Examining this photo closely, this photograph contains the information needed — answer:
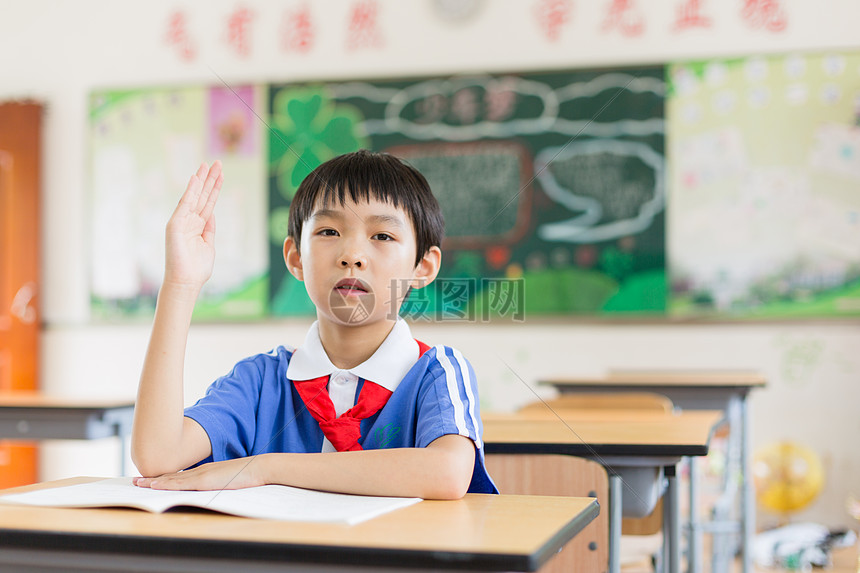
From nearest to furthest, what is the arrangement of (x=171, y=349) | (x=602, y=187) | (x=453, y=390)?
(x=171, y=349), (x=453, y=390), (x=602, y=187)

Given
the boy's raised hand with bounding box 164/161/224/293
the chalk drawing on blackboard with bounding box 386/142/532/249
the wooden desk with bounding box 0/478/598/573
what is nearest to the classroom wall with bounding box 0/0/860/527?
the chalk drawing on blackboard with bounding box 386/142/532/249

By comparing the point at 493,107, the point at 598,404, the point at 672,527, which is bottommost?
the point at 672,527

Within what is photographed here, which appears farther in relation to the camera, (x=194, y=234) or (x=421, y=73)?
(x=421, y=73)

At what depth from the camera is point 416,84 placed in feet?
13.8

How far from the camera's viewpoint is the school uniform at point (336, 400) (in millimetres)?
1089

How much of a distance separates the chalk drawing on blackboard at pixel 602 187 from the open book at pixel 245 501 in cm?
318

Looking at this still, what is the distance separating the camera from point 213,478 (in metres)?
0.92

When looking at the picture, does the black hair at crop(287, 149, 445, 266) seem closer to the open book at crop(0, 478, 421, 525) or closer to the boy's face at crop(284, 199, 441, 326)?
the boy's face at crop(284, 199, 441, 326)

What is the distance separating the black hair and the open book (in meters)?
0.40

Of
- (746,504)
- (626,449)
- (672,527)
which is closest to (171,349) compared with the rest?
(626,449)

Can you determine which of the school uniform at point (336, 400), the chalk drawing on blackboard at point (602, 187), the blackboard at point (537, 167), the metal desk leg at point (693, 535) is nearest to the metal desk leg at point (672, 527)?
the metal desk leg at point (693, 535)

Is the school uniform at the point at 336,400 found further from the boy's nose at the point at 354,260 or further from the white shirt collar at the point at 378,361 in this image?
the boy's nose at the point at 354,260

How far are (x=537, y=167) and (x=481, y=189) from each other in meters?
0.27

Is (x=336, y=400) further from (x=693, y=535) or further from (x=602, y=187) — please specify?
(x=602, y=187)
